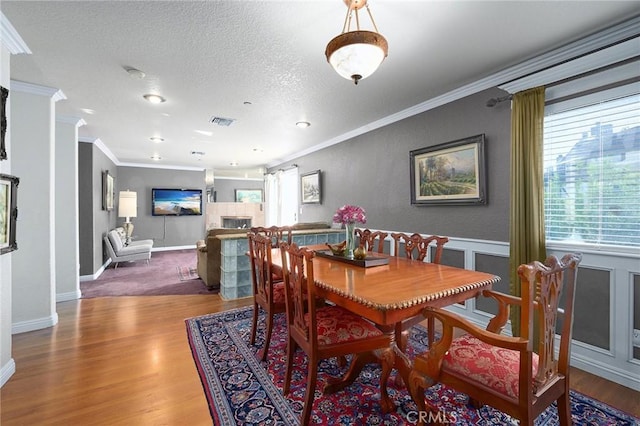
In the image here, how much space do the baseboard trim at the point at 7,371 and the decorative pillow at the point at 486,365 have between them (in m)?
2.99

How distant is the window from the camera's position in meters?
2.05

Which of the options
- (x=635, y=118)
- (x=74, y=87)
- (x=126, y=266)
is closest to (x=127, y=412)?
(x=74, y=87)

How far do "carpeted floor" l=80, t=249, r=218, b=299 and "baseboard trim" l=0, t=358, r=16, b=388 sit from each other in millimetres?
2004

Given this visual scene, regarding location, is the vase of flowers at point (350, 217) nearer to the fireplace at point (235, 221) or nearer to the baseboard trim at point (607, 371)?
the baseboard trim at point (607, 371)

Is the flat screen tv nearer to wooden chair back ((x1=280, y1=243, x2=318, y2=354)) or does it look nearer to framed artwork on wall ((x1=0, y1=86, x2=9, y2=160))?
framed artwork on wall ((x1=0, y1=86, x2=9, y2=160))

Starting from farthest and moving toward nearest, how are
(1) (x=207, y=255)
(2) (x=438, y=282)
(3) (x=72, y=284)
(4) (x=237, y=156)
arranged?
1. (4) (x=237, y=156)
2. (1) (x=207, y=255)
3. (3) (x=72, y=284)
4. (2) (x=438, y=282)

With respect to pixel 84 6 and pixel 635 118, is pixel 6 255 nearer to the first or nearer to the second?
pixel 84 6

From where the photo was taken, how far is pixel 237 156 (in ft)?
22.1

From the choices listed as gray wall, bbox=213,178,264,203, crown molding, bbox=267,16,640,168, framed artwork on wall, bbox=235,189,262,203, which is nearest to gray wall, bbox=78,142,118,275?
gray wall, bbox=213,178,264,203

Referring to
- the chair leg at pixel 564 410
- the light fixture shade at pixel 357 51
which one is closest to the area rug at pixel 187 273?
the light fixture shade at pixel 357 51

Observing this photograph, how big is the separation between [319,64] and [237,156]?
15.2 ft

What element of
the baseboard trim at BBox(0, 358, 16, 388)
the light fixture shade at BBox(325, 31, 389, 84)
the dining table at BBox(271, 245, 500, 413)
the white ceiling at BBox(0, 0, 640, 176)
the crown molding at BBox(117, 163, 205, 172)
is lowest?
the baseboard trim at BBox(0, 358, 16, 388)

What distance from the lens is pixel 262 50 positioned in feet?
7.59

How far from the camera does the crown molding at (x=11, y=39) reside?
1.94 metres
